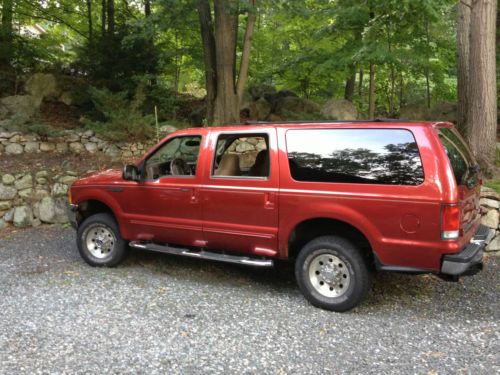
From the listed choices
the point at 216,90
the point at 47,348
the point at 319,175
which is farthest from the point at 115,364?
the point at 216,90

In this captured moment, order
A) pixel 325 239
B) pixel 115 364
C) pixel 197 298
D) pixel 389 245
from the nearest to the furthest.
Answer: pixel 115 364, pixel 389 245, pixel 325 239, pixel 197 298

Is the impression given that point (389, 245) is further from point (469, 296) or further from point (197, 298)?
point (197, 298)

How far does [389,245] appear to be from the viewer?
4.34 metres

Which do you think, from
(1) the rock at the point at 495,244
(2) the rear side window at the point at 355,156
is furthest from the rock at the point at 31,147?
(1) the rock at the point at 495,244

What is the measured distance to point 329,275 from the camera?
4711 millimetres

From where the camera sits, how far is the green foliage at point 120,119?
10.6m

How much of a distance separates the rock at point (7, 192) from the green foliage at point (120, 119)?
2327 mm

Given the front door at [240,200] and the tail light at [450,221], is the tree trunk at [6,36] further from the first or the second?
the tail light at [450,221]

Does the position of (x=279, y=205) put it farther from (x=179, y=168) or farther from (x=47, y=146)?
(x=47, y=146)

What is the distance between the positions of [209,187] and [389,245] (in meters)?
2.16

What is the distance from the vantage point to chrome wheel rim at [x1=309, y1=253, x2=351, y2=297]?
15.2 ft

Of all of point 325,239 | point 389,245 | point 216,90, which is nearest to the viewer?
point 389,245

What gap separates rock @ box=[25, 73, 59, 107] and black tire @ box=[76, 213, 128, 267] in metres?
8.08

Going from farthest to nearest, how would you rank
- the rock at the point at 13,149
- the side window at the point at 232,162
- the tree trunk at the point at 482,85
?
the rock at the point at 13,149 → the tree trunk at the point at 482,85 → the side window at the point at 232,162
